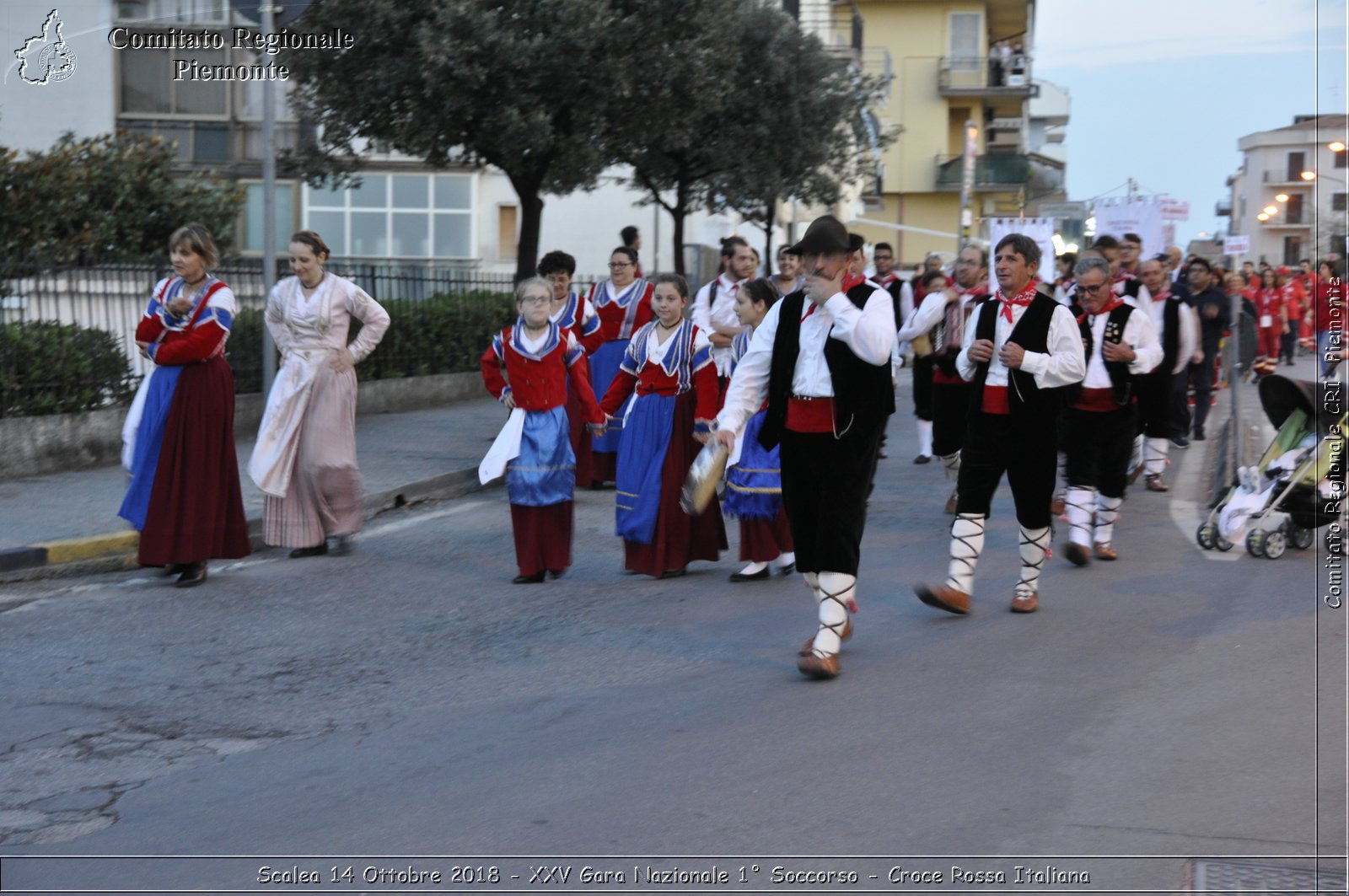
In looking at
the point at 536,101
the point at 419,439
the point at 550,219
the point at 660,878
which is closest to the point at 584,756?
the point at 660,878

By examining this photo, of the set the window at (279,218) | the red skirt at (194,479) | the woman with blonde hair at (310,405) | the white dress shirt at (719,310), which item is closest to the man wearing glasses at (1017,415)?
the white dress shirt at (719,310)

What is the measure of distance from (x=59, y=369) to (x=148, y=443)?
4502mm

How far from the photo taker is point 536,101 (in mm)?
17781

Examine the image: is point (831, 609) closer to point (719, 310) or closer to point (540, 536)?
point (540, 536)

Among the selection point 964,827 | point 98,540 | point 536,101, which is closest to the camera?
point 964,827

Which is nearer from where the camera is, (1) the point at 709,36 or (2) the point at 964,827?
(2) the point at 964,827

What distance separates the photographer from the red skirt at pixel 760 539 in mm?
8789

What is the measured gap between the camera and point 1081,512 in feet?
30.5

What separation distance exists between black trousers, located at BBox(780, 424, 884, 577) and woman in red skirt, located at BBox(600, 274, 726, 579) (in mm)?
2246

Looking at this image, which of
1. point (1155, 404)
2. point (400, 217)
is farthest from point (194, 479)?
point (400, 217)

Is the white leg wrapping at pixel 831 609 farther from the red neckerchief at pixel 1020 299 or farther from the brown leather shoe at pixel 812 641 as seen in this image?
the red neckerchief at pixel 1020 299

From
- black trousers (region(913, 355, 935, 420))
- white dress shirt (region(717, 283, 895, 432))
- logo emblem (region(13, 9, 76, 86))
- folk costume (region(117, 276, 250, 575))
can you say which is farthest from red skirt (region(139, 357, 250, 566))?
logo emblem (region(13, 9, 76, 86))

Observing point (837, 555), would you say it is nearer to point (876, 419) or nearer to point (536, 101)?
point (876, 419)

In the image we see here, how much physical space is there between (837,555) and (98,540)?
510 centimetres
